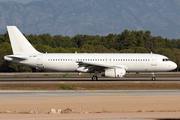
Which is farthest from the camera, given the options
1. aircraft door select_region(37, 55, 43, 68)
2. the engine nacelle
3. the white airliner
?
aircraft door select_region(37, 55, 43, 68)

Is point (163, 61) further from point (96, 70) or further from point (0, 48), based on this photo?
point (0, 48)

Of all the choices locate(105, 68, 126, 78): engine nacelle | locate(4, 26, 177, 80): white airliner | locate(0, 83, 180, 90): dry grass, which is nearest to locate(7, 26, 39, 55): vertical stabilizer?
locate(4, 26, 177, 80): white airliner

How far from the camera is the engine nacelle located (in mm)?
38241

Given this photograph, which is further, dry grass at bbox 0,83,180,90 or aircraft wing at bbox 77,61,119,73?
aircraft wing at bbox 77,61,119,73

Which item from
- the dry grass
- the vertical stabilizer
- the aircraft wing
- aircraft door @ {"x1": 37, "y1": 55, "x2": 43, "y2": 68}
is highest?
the vertical stabilizer

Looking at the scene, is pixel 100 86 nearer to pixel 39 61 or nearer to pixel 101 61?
pixel 101 61

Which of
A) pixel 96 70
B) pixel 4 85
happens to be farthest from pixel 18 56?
pixel 96 70

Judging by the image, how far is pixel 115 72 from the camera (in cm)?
3844

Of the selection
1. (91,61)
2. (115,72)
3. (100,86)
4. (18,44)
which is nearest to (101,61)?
(91,61)

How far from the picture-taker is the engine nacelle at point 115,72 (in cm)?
3824

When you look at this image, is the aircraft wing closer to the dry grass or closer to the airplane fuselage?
the airplane fuselage

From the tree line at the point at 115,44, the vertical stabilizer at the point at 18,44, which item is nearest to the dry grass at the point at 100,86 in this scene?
the vertical stabilizer at the point at 18,44

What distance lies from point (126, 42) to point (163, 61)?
332 feet

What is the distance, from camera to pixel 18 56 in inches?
1587
